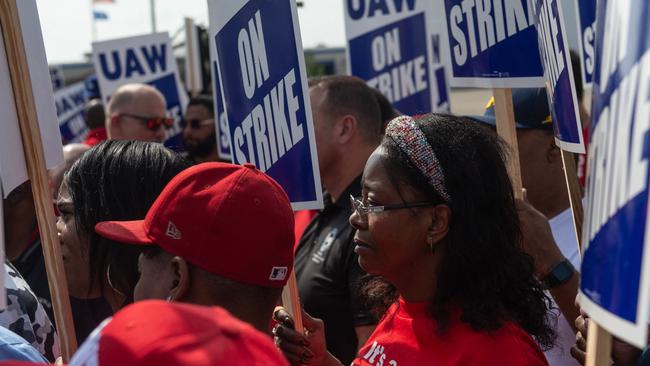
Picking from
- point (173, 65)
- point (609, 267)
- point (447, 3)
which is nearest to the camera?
point (609, 267)

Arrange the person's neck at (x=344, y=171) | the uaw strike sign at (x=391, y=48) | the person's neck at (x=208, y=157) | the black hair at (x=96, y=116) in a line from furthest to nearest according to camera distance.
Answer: the black hair at (x=96, y=116) → the person's neck at (x=208, y=157) → the uaw strike sign at (x=391, y=48) → the person's neck at (x=344, y=171)

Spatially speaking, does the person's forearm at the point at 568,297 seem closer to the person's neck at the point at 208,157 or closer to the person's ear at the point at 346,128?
the person's ear at the point at 346,128

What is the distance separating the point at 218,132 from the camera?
22.1 feet

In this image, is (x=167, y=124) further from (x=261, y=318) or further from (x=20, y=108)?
(x=261, y=318)

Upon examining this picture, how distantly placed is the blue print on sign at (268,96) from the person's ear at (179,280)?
0.82 meters

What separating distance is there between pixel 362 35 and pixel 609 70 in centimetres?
466

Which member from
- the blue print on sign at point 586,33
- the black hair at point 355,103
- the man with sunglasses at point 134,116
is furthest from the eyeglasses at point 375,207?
Answer: the man with sunglasses at point 134,116

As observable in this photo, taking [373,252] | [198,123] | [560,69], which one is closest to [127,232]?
[373,252]

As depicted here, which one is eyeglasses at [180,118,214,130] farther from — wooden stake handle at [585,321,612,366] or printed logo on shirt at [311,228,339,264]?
wooden stake handle at [585,321,612,366]

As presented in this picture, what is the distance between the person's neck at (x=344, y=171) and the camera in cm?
418

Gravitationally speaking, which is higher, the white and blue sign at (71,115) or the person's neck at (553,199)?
the person's neck at (553,199)

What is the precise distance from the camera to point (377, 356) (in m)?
2.56

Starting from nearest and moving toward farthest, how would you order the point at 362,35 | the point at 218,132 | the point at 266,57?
the point at 266,57 → the point at 362,35 → the point at 218,132

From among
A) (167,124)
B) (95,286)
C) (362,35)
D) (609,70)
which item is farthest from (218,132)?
(609,70)
